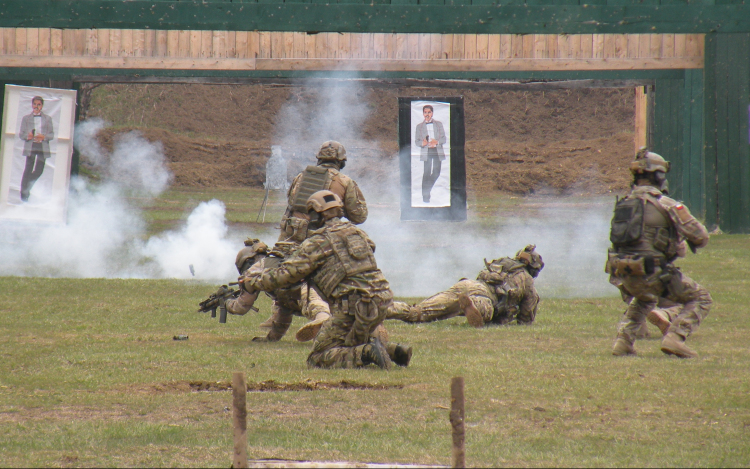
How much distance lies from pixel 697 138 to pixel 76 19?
13.7 meters

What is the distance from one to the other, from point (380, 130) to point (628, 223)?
33.8 m

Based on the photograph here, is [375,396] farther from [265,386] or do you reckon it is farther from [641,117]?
[641,117]

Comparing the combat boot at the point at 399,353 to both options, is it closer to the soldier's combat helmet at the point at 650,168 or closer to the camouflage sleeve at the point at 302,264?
the camouflage sleeve at the point at 302,264

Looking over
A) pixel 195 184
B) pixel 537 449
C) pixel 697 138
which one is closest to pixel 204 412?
pixel 537 449

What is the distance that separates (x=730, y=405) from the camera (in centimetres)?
585

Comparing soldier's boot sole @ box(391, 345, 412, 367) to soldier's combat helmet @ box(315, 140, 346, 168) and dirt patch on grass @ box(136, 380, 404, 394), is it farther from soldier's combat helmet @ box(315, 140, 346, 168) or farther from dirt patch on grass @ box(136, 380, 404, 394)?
soldier's combat helmet @ box(315, 140, 346, 168)

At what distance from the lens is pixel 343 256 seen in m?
7.26

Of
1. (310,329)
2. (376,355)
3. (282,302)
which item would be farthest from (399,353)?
(282,302)

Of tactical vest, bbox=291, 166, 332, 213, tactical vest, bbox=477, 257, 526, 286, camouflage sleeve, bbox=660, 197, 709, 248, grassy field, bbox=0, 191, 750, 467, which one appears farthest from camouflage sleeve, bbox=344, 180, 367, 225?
camouflage sleeve, bbox=660, 197, 709, 248

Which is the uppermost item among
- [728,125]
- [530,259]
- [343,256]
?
[728,125]

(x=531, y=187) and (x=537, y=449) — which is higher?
(x=531, y=187)

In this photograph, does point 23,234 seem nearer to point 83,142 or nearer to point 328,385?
point 328,385

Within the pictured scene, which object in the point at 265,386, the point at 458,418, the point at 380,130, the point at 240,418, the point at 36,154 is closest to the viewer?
the point at 458,418

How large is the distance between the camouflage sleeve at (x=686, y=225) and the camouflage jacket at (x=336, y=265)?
8.34 feet
